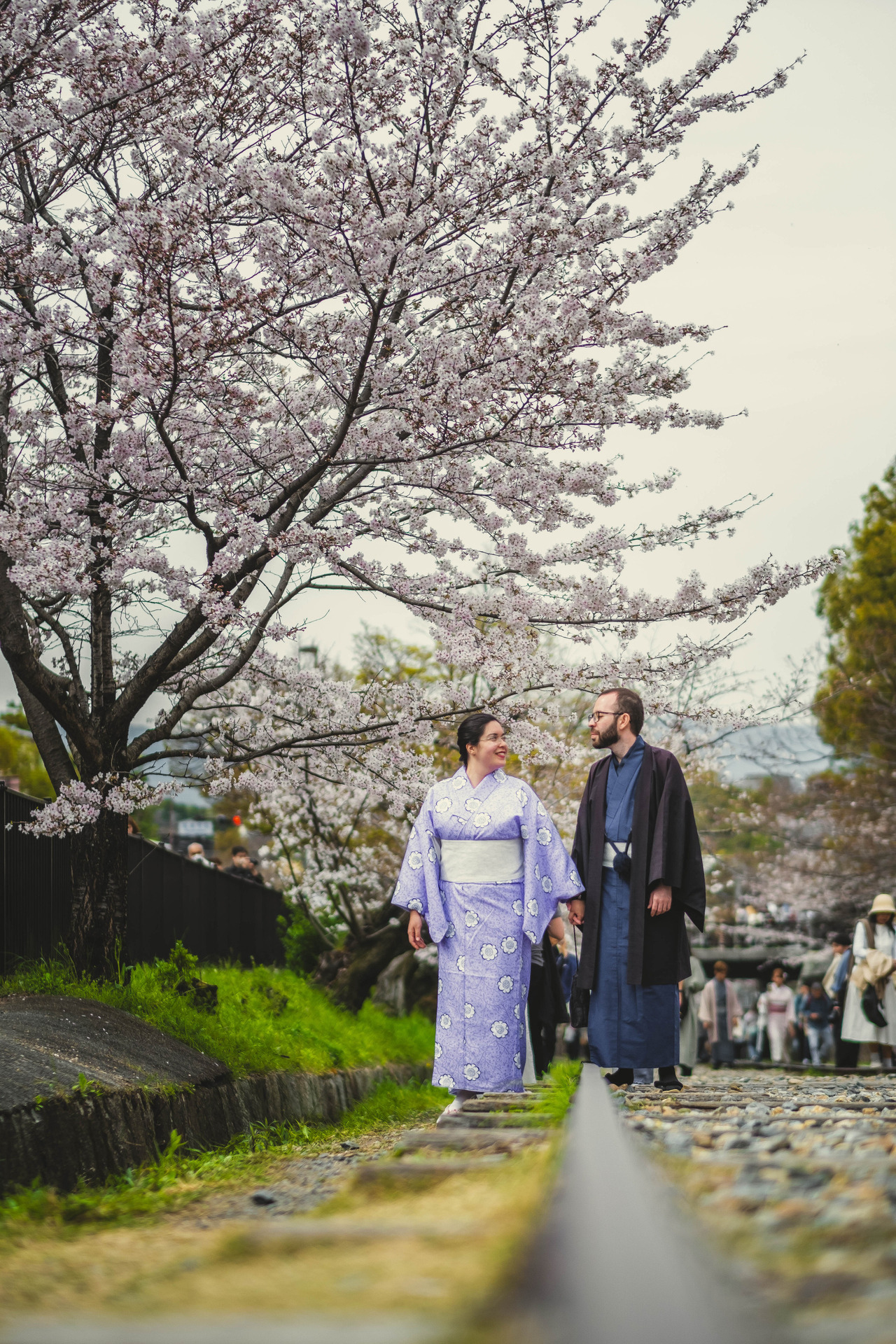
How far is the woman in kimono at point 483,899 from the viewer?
572cm

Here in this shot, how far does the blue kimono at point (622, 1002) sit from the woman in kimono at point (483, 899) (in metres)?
0.39

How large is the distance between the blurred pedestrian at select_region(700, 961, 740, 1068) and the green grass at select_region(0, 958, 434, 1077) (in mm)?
6388

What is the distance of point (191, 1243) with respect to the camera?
2490 mm

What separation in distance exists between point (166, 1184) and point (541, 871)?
233 centimetres

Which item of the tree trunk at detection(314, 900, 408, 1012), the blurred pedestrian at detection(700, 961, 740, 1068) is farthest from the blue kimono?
the blurred pedestrian at detection(700, 961, 740, 1068)

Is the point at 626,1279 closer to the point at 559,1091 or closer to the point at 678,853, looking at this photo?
the point at 559,1091

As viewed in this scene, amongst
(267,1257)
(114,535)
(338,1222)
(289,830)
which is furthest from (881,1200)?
(289,830)

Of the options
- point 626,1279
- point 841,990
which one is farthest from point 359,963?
point 626,1279

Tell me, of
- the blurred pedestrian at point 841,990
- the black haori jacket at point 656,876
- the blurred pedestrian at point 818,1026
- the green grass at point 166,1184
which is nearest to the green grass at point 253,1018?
the green grass at point 166,1184

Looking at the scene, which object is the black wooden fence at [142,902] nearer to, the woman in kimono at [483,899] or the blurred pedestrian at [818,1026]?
the woman in kimono at [483,899]

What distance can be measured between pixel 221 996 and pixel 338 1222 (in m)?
7.26

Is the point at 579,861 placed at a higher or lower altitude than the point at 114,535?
lower

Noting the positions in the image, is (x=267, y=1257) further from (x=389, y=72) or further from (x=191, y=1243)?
(x=389, y=72)

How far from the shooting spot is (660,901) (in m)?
6.02
